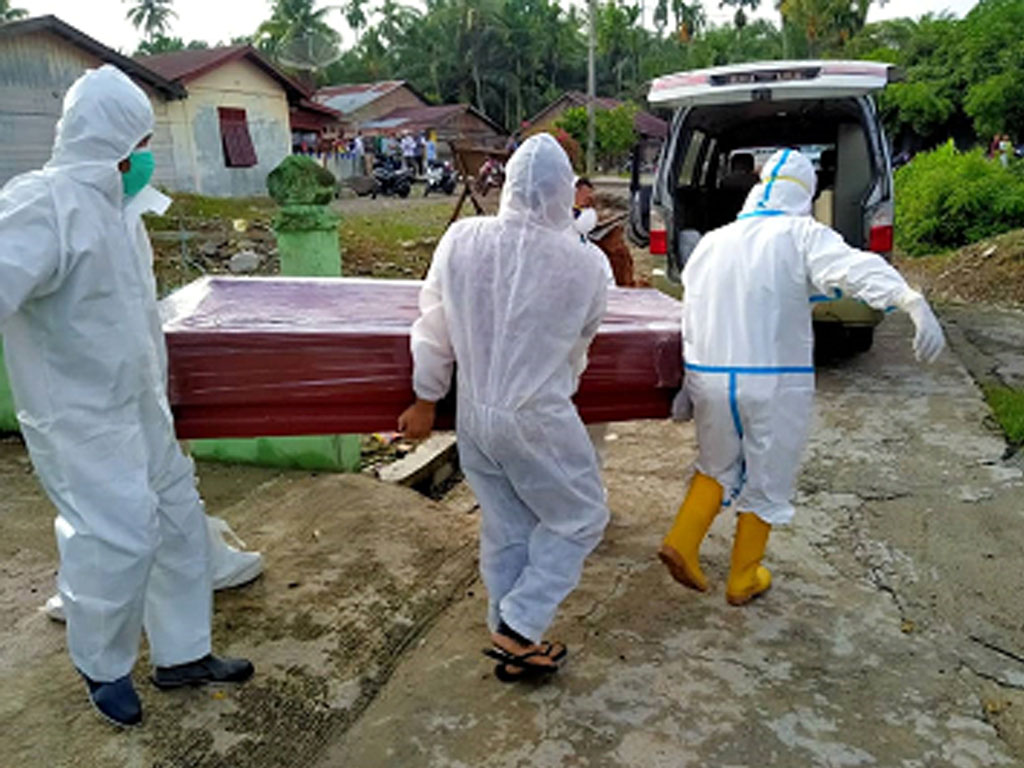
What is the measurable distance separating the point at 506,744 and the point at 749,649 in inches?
34.6

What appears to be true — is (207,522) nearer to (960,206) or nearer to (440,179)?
(960,206)

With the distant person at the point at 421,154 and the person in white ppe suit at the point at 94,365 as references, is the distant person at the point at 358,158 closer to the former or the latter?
the distant person at the point at 421,154

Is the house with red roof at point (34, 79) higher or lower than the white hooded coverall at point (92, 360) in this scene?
higher

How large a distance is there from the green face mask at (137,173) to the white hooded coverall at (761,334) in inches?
66.2

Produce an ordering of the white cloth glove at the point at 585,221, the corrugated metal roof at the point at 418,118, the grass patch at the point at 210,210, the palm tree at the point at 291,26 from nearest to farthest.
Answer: the white cloth glove at the point at 585,221 → the grass patch at the point at 210,210 → the corrugated metal roof at the point at 418,118 → the palm tree at the point at 291,26

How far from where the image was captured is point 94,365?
6.68 feet

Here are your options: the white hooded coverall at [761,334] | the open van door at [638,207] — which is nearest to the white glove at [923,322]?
the white hooded coverall at [761,334]

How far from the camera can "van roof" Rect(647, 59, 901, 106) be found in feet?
16.6

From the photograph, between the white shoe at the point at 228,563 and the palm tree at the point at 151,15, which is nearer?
the white shoe at the point at 228,563

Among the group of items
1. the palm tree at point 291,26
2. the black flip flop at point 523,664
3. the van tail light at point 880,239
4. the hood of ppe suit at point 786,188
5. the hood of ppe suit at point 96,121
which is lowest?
the black flip flop at point 523,664

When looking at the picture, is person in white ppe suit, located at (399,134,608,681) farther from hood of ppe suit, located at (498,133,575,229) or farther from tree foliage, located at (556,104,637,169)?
tree foliage, located at (556,104,637,169)

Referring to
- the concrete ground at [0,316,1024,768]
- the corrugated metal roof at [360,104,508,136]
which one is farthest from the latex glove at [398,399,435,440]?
the corrugated metal roof at [360,104,508,136]

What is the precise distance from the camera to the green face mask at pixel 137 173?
2.21 meters

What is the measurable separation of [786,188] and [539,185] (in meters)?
1.01
